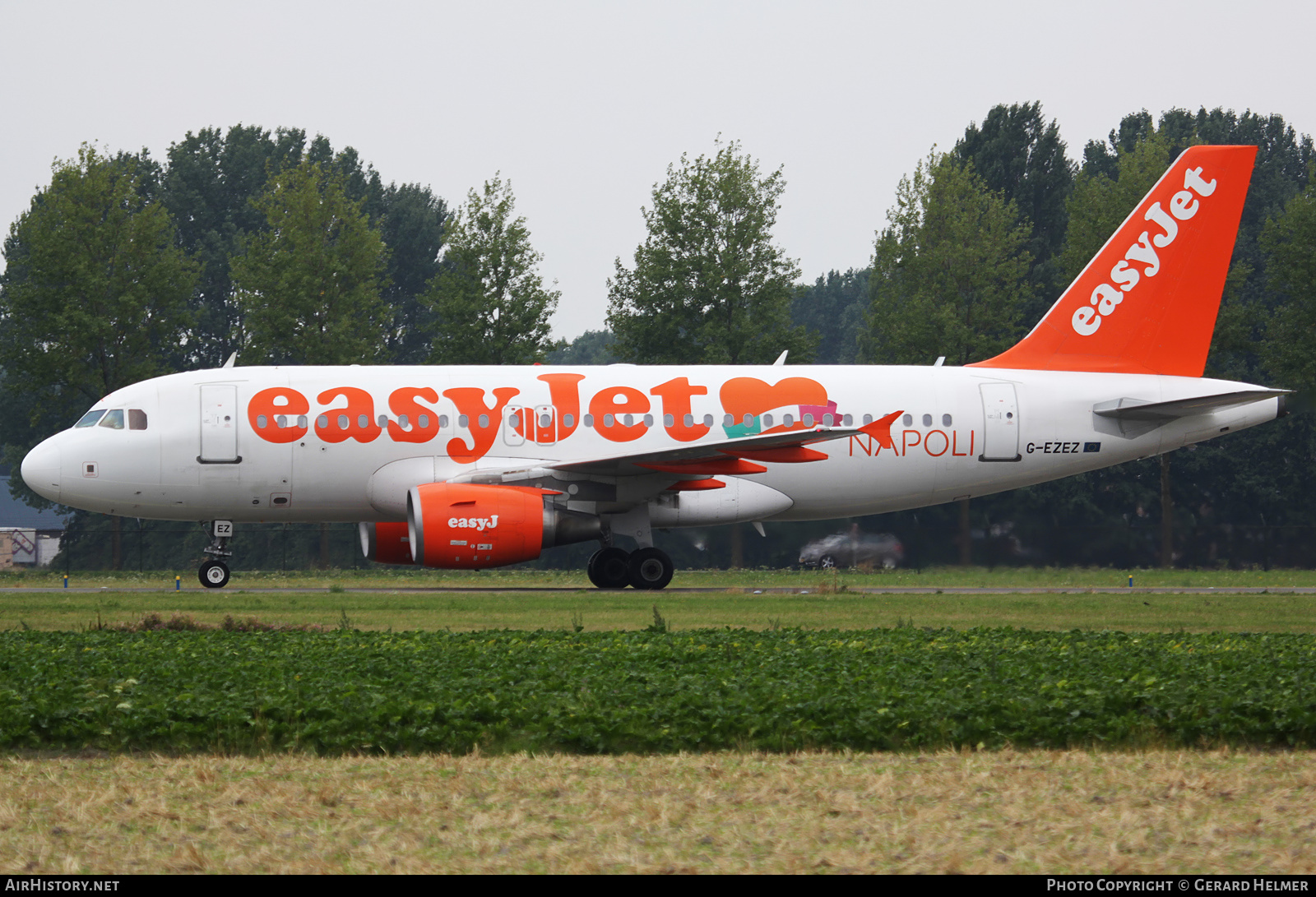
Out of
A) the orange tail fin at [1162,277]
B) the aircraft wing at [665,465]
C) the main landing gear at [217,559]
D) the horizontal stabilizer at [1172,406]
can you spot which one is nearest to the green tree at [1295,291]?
the orange tail fin at [1162,277]

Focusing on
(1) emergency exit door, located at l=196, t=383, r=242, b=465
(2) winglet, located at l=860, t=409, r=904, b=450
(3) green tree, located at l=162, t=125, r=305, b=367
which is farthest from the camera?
(3) green tree, located at l=162, t=125, r=305, b=367

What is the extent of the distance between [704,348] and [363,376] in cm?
A: 1715

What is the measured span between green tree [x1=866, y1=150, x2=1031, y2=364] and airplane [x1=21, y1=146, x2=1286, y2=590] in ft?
51.8

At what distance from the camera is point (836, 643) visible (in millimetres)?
13531

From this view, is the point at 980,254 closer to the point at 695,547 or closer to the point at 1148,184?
the point at 1148,184

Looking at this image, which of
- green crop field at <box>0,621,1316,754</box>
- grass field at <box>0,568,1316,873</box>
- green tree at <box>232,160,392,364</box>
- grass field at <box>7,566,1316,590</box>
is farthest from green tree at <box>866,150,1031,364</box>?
grass field at <box>0,568,1316,873</box>

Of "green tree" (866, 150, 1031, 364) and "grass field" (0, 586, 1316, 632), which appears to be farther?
"green tree" (866, 150, 1031, 364)

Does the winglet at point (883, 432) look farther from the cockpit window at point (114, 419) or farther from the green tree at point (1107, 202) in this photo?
the green tree at point (1107, 202)

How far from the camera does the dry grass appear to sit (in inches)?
241

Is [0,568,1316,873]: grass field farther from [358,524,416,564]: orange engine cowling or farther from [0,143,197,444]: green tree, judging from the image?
[0,143,197,444]: green tree

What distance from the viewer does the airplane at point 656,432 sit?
75.2 ft

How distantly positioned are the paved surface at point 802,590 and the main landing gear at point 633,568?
0.97 feet

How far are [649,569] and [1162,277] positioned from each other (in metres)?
10.5
